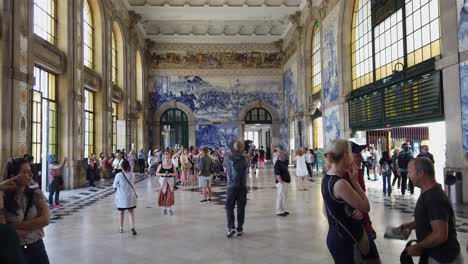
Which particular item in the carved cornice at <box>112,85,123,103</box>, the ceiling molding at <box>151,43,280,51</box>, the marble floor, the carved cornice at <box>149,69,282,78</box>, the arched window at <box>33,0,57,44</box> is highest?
the ceiling molding at <box>151,43,280,51</box>

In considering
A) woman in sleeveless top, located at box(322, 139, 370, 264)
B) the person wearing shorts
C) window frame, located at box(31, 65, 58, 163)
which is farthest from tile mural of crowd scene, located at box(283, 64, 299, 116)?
woman in sleeveless top, located at box(322, 139, 370, 264)

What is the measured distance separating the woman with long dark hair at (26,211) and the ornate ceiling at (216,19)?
20.1 m

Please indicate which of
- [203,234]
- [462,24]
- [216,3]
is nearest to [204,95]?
[216,3]

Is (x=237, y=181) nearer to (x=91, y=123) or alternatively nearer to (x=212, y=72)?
(x=91, y=123)

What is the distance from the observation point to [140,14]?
24688mm

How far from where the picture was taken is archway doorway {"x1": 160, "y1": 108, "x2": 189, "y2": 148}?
100ft

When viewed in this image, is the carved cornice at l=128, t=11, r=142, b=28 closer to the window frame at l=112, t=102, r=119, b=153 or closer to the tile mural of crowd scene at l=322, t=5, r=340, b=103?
the window frame at l=112, t=102, r=119, b=153

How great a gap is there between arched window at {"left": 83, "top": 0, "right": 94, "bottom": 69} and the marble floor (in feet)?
28.8

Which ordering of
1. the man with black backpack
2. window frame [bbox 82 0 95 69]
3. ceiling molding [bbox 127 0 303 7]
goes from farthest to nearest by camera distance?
ceiling molding [bbox 127 0 303 7] < window frame [bbox 82 0 95 69] < the man with black backpack

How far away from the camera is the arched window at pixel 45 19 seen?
12.5 meters

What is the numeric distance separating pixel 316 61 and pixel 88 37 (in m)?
12.6

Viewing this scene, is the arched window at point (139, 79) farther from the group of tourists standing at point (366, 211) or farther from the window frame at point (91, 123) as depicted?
the group of tourists standing at point (366, 211)

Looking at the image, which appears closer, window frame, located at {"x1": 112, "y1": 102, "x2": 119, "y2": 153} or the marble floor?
the marble floor

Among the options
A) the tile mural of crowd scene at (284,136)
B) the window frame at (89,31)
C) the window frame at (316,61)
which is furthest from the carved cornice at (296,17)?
the window frame at (89,31)
